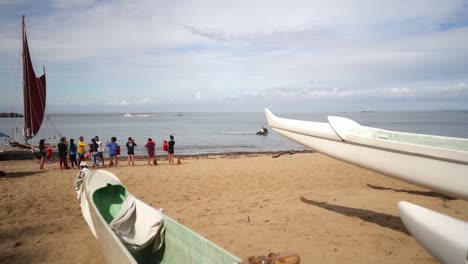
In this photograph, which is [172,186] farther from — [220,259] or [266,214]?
[220,259]

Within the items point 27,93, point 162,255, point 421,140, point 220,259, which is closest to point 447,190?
point 421,140

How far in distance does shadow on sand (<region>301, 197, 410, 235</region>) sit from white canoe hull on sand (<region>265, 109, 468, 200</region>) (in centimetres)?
129

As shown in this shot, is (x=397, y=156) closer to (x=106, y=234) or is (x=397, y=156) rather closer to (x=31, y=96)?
(x=106, y=234)

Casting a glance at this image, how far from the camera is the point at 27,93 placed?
2095cm

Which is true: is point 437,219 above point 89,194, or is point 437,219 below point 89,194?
above

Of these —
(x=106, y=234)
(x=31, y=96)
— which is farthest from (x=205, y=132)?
(x=106, y=234)

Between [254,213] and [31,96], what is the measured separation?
2097 cm

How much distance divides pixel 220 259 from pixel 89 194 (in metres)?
2.92

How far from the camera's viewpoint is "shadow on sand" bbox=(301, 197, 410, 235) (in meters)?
5.78

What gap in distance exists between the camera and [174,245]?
4.05 meters

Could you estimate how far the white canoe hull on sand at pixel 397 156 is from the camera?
164 inches

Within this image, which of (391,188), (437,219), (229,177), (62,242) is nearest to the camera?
(437,219)

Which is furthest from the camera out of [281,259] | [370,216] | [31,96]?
[31,96]

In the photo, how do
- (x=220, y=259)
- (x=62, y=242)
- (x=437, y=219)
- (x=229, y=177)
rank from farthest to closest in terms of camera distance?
(x=229, y=177), (x=62, y=242), (x=220, y=259), (x=437, y=219)
